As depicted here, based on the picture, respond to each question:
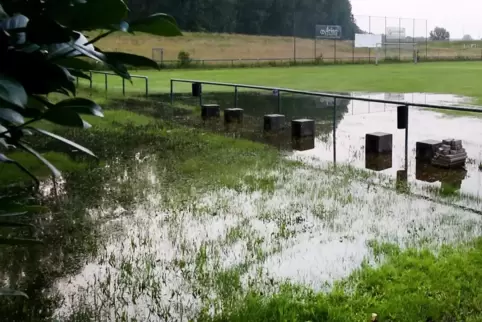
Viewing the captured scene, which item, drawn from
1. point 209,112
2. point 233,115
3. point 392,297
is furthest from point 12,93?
point 209,112

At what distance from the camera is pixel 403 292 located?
350 cm

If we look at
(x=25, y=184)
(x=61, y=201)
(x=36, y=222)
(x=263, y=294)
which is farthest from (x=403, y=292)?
(x=25, y=184)

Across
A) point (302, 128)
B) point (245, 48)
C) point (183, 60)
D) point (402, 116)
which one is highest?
point (245, 48)

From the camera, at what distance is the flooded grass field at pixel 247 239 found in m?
3.43

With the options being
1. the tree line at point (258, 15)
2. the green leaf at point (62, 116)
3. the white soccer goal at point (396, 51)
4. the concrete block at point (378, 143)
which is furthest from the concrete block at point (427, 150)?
the tree line at point (258, 15)

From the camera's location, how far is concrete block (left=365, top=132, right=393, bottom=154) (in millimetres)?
8758

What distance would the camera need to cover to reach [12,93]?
85 centimetres

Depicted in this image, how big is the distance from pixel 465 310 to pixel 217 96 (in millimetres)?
16580

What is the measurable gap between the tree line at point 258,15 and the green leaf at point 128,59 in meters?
62.4

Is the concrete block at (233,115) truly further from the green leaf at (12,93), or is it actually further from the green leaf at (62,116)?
the green leaf at (12,93)

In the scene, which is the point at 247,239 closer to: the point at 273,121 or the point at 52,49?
the point at 52,49

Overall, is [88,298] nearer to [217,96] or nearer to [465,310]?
[465,310]

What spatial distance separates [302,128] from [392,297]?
23.3 feet

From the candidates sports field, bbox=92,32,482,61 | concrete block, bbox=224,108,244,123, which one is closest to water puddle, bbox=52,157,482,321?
concrete block, bbox=224,108,244,123
